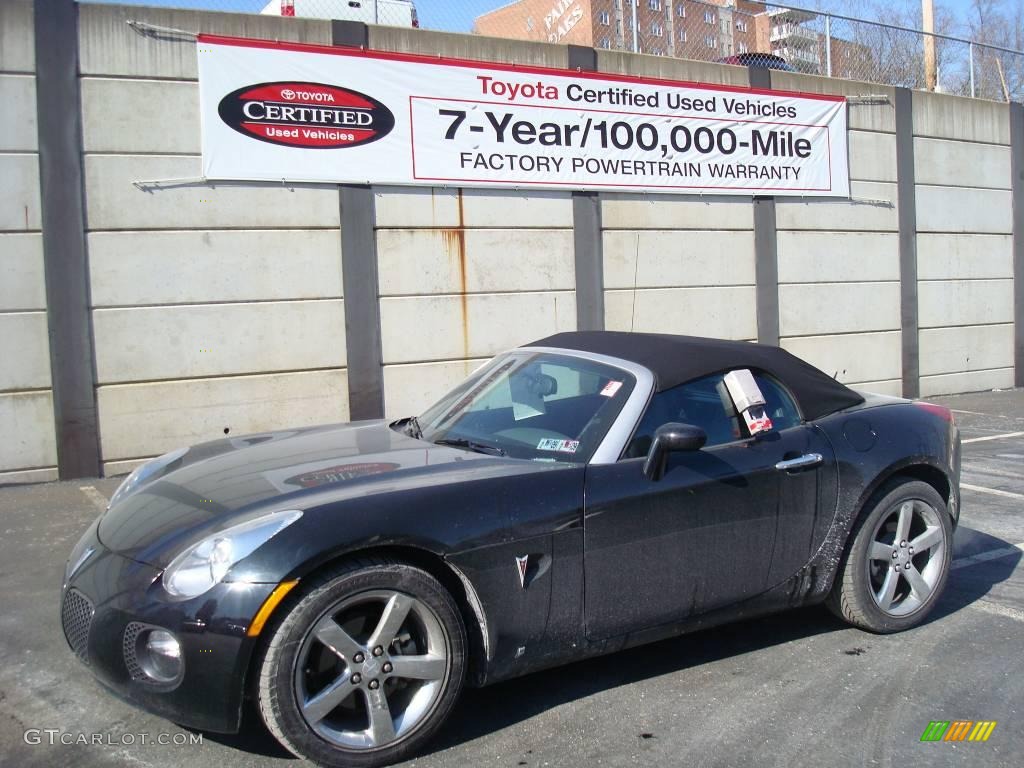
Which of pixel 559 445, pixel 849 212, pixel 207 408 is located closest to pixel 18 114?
pixel 207 408

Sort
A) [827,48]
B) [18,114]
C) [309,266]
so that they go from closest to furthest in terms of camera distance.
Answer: [18,114] → [309,266] → [827,48]

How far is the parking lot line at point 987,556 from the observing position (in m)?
5.65

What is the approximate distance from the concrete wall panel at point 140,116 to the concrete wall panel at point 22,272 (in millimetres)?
975

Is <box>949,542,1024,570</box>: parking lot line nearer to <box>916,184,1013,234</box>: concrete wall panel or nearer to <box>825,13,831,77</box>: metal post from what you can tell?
<box>916,184,1013,234</box>: concrete wall panel

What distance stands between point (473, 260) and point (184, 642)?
733 centimetres

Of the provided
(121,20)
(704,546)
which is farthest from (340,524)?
(121,20)

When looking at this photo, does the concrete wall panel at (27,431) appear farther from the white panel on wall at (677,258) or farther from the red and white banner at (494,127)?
the white panel on wall at (677,258)

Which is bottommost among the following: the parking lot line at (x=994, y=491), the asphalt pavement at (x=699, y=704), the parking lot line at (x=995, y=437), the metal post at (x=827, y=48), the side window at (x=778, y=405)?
the asphalt pavement at (x=699, y=704)

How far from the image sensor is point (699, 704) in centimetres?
373

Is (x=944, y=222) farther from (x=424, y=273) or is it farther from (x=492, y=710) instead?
(x=492, y=710)

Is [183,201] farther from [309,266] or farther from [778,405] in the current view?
[778,405]

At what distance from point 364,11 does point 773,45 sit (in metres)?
5.89

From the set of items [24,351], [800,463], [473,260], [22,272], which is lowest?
[800,463]


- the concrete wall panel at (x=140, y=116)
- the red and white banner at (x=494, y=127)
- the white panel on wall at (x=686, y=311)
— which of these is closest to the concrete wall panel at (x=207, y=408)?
the red and white banner at (x=494, y=127)
